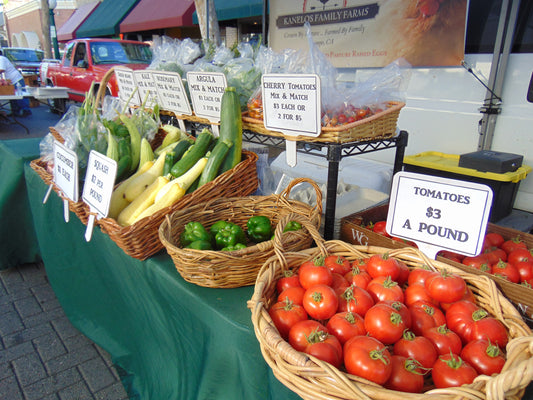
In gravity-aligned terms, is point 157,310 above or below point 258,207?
below

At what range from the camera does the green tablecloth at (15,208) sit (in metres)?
2.68

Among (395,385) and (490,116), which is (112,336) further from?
(490,116)

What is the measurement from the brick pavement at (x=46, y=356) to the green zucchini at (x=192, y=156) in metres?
1.27

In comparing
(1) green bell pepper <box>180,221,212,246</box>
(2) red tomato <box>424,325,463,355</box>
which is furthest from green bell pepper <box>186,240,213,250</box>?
(2) red tomato <box>424,325,463,355</box>

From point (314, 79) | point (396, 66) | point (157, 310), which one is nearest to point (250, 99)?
point (314, 79)

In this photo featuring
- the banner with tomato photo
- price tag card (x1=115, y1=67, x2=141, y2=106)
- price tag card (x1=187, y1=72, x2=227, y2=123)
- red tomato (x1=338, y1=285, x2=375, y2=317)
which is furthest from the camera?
the banner with tomato photo

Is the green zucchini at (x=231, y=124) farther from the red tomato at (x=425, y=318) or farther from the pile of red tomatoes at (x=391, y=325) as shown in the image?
the red tomato at (x=425, y=318)

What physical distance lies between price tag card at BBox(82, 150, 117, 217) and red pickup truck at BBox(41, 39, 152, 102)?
6.75 m

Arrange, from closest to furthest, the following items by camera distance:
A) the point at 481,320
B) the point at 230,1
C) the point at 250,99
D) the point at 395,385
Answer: the point at 395,385
the point at 481,320
the point at 250,99
the point at 230,1

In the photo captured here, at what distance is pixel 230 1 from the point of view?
26.8ft

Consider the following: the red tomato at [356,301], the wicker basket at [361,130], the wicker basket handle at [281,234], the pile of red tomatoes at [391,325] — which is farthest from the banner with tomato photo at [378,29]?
the red tomato at [356,301]

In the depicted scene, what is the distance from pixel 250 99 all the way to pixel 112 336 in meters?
1.48

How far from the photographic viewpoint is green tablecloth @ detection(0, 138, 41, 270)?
2684mm

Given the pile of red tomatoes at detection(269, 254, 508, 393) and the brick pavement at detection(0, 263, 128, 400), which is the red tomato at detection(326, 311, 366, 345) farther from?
the brick pavement at detection(0, 263, 128, 400)
